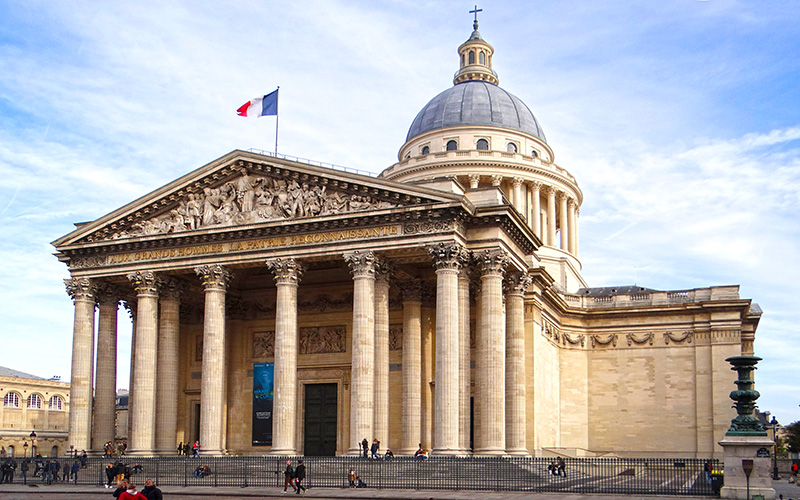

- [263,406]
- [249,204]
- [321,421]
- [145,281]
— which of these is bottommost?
[321,421]

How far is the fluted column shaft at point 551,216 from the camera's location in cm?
6994

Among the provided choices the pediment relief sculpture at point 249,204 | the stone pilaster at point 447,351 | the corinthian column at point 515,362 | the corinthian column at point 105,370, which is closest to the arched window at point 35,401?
the corinthian column at point 105,370

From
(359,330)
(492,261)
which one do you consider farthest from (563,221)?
(359,330)

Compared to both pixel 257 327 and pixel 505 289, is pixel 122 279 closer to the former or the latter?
pixel 257 327

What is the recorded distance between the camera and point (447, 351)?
38625mm

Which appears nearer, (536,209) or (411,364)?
(411,364)

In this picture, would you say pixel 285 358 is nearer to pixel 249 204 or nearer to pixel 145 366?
pixel 249 204

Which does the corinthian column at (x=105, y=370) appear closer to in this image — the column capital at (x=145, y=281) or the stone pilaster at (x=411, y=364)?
the column capital at (x=145, y=281)

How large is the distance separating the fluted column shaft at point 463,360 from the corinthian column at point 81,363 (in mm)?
19721

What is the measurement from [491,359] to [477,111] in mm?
36926

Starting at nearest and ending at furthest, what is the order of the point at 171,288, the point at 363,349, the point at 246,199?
the point at 363,349, the point at 246,199, the point at 171,288

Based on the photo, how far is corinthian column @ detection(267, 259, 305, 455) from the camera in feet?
134

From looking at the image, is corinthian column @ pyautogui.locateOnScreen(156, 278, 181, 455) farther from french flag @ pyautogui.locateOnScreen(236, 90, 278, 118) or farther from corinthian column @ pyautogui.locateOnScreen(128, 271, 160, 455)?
french flag @ pyautogui.locateOnScreen(236, 90, 278, 118)

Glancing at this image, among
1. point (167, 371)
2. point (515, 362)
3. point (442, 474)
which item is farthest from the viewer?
point (167, 371)
